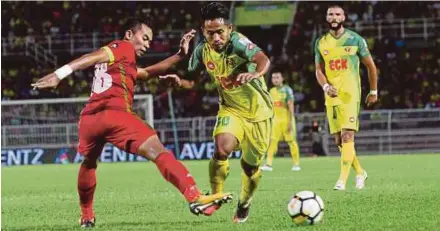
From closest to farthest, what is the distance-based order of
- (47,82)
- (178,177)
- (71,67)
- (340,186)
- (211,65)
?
(47,82) < (71,67) < (178,177) < (211,65) < (340,186)

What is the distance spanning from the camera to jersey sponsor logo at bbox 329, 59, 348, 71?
1324 centimetres

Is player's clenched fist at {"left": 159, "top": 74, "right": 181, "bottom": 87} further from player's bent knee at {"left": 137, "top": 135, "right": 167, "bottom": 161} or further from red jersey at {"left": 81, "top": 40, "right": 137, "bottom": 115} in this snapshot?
player's bent knee at {"left": 137, "top": 135, "right": 167, "bottom": 161}

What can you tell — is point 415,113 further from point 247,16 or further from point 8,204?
point 8,204

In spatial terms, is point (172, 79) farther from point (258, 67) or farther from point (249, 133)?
point (258, 67)

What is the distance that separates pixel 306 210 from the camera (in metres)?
8.30

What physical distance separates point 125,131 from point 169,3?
3154 cm

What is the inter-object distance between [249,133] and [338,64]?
448cm

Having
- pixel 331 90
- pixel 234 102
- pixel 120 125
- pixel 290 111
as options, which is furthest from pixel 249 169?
pixel 290 111

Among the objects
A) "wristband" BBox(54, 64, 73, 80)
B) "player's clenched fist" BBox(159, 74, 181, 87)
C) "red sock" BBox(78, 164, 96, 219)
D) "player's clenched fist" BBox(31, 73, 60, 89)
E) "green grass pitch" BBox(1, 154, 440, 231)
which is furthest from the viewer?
"player's clenched fist" BBox(159, 74, 181, 87)

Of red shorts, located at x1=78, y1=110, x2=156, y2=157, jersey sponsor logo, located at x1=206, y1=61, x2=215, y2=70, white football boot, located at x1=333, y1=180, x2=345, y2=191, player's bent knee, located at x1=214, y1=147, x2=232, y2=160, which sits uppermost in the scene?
jersey sponsor logo, located at x1=206, y1=61, x2=215, y2=70

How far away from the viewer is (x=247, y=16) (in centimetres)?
3856

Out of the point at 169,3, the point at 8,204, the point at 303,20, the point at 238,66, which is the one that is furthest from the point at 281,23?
the point at 238,66

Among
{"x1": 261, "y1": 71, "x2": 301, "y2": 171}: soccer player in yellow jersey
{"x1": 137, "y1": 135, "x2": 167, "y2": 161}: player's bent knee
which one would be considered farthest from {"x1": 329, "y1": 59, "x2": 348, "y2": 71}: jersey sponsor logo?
{"x1": 261, "y1": 71, "x2": 301, "y2": 171}: soccer player in yellow jersey

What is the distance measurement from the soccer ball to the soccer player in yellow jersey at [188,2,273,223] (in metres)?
0.68
